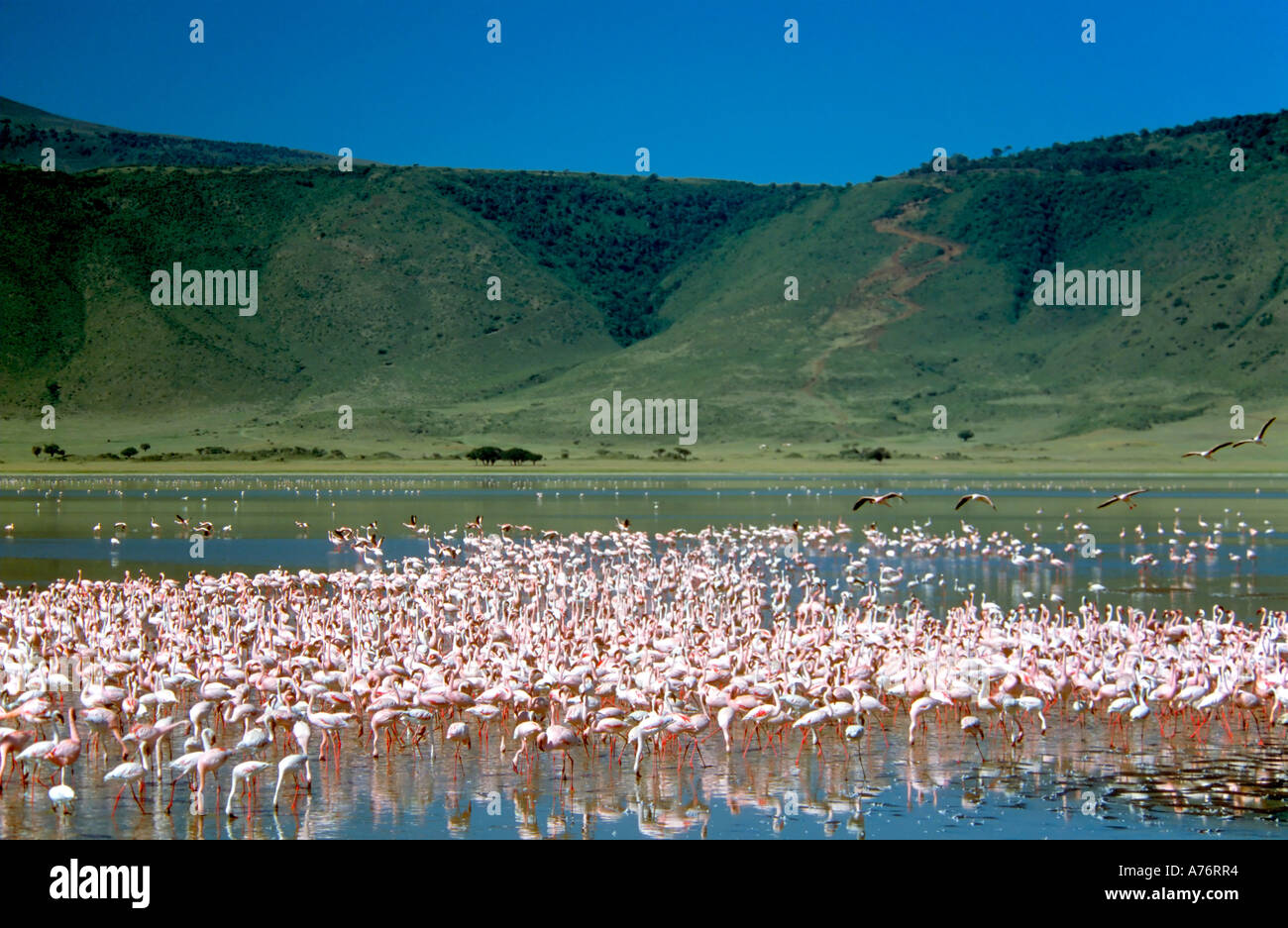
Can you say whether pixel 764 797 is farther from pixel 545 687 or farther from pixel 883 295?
pixel 883 295

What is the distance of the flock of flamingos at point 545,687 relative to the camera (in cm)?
1359

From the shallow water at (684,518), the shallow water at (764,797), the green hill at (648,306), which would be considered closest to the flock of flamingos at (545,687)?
the shallow water at (764,797)

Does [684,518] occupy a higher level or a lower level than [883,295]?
lower

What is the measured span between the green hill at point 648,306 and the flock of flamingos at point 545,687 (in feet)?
262

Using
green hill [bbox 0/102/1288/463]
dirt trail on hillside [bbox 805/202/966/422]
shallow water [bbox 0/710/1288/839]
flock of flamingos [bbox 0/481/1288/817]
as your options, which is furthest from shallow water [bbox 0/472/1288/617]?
dirt trail on hillside [bbox 805/202/966/422]

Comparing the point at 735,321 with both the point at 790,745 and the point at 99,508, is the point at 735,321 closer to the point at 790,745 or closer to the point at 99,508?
the point at 99,508

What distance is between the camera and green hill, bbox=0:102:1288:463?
106m

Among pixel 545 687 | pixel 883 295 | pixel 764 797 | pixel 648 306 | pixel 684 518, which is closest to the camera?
pixel 764 797

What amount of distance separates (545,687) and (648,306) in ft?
459

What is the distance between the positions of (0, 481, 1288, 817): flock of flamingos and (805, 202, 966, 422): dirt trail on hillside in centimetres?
9557

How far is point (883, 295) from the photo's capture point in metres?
130

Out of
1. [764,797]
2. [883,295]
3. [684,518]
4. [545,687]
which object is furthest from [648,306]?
[764,797]
